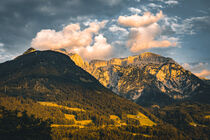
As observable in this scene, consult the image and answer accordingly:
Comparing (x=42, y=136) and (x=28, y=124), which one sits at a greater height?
(x=28, y=124)

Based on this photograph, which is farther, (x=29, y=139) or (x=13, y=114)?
(x=13, y=114)

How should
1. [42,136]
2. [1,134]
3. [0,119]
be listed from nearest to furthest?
[1,134] → [0,119] → [42,136]

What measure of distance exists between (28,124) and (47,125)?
13476 mm

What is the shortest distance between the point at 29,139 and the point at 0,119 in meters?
22.5

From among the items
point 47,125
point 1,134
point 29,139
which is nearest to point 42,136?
point 47,125

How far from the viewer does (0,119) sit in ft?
437

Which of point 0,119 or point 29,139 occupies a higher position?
point 0,119

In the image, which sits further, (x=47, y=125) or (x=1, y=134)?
(x=47, y=125)

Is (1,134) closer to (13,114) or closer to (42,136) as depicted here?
(13,114)

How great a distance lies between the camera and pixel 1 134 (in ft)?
410

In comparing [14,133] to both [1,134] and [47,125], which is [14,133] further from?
[47,125]

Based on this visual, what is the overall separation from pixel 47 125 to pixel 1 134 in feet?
102

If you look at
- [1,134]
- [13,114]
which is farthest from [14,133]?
[13,114]

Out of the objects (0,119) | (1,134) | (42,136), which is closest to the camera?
(1,134)
